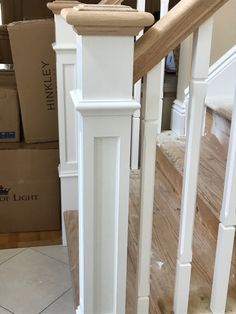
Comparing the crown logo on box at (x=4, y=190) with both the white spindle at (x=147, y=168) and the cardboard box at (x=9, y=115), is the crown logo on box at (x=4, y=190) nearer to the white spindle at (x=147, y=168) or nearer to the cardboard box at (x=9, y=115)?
the cardboard box at (x=9, y=115)

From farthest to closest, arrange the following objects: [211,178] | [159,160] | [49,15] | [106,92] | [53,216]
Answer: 1. [49,15]
2. [53,216]
3. [159,160]
4. [211,178]
5. [106,92]

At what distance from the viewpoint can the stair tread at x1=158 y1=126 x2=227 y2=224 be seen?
4.53ft

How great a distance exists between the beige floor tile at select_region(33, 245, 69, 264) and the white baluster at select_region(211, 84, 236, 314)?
3.71 ft

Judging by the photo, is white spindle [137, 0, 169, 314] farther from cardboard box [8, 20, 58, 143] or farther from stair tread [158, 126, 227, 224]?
cardboard box [8, 20, 58, 143]

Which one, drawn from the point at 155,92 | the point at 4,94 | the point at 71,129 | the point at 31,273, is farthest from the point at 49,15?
the point at 155,92

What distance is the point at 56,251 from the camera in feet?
6.95

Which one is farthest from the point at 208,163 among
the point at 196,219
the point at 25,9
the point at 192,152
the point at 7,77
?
the point at 25,9

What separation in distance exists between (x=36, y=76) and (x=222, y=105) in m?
0.93

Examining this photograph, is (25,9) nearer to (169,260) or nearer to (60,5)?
(60,5)

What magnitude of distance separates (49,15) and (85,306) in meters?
4.17

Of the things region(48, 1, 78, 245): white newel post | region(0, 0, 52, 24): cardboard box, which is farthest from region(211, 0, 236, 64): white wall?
region(0, 0, 52, 24): cardboard box

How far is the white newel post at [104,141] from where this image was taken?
0.75 m

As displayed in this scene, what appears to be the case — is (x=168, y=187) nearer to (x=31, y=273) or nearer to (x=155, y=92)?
(x=31, y=273)

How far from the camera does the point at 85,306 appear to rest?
3.15 feet
